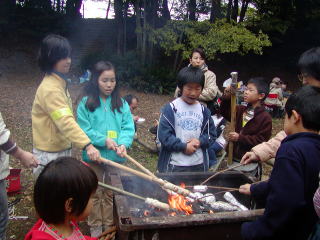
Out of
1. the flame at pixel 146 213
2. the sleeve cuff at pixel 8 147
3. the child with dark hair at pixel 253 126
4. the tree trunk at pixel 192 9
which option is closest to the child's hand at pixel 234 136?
the child with dark hair at pixel 253 126

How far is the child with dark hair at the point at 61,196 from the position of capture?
192 centimetres

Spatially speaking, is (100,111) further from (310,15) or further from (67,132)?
(310,15)

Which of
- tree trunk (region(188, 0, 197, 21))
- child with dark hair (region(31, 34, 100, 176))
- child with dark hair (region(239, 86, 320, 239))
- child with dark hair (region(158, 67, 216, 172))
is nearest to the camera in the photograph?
child with dark hair (region(239, 86, 320, 239))

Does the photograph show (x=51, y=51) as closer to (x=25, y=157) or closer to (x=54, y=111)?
(x=54, y=111)

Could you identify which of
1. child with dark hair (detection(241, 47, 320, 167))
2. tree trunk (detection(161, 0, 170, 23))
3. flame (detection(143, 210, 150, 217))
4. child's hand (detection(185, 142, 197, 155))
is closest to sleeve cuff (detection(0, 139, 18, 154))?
flame (detection(143, 210, 150, 217))

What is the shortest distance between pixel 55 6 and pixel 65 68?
1627cm

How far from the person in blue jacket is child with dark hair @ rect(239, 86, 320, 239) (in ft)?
5.67

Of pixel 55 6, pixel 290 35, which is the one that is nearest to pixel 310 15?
pixel 290 35

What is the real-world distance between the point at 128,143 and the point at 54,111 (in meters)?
0.93

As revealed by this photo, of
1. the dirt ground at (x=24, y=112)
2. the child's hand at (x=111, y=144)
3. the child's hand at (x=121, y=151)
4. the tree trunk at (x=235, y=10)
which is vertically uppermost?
the tree trunk at (x=235, y=10)

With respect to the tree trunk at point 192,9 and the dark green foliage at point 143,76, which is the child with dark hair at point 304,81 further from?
the tree trunk at point 192,9

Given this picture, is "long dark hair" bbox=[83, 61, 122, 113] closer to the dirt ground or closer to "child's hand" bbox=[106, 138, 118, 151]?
"child's hand" bbox=[106, 138, 118, 151]

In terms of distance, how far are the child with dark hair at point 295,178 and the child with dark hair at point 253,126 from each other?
197cm

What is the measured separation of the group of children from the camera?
2000 millimetres
